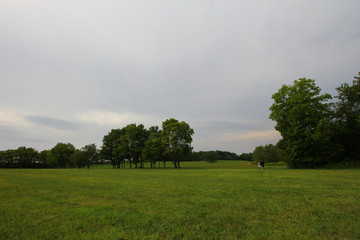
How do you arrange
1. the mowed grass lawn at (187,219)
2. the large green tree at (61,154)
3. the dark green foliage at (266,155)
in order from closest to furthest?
the mowed grass lawn at (187,219) → the large green tree at (61,154) → the dark green foliage at (266,155)

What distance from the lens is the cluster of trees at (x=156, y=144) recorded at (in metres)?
50.5

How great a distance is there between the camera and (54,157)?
79.2 metres

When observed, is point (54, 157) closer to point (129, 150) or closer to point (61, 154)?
point (61, 154)

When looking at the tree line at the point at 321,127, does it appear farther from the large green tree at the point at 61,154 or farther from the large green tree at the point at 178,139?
the large green tree at the point at 61,154

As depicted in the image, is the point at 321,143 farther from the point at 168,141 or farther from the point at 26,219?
the point at 26,219

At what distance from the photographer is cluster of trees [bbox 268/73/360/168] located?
103 ft

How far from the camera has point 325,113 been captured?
32406mm

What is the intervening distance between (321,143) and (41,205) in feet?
130

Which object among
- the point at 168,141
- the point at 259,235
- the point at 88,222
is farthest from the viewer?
the point at 168,141

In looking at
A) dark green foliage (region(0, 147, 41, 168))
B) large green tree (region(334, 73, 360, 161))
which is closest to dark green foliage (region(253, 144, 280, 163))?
large green tree (region(334, 73, 360, 161))

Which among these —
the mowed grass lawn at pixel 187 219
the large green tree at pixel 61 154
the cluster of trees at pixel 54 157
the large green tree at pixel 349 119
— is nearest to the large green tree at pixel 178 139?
the large green tree at pixel 349 119

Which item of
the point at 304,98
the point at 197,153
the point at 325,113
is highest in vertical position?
the point at 304,98

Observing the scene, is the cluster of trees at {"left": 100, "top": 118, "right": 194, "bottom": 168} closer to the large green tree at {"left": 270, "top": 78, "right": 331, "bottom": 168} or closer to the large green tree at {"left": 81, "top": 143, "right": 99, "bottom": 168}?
the large green tree at {"left": 81, "top": 143, "right": 99, "bottom": 168}

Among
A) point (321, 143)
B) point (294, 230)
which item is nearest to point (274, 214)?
point (294, 230)
